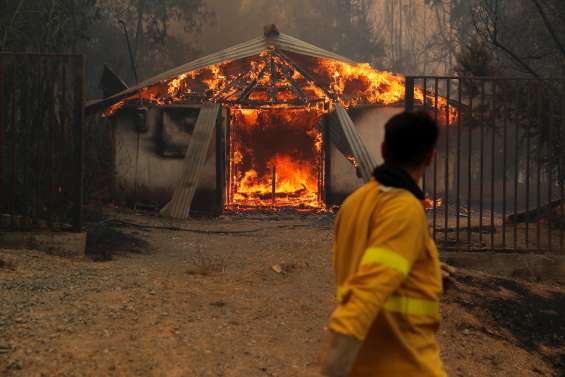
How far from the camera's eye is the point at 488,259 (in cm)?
835

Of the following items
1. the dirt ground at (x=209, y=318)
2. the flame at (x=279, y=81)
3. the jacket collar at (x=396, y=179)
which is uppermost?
the flame at (x=279, y=81)

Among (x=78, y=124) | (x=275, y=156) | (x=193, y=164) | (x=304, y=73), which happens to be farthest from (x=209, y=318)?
(x=275, y=156)

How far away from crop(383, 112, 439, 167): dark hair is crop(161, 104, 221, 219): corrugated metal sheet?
35.1 ft

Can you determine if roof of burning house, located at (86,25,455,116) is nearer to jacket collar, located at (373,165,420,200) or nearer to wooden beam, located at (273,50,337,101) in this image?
wooden beam, located at (273,50,337,101)

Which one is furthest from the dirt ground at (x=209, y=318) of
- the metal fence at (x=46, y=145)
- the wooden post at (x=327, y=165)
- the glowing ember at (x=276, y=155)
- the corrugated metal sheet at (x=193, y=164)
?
the glowing ember at (x=276, y=155)

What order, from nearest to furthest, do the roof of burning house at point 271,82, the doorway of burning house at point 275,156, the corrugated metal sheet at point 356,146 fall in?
1. the corrugated metal sheet at point 356,146
2. the roof of burning house at point 271,82
3. the doorway of burning house at point 275,156

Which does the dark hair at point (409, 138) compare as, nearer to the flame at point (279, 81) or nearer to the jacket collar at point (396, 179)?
the jacket collar at point (396, 179)

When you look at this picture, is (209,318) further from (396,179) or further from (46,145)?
(46,145)

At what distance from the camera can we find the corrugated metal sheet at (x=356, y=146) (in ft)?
43.7

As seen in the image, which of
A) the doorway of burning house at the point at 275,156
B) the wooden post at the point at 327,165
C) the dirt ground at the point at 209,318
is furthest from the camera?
the doorway of burning house at the point at 275,156

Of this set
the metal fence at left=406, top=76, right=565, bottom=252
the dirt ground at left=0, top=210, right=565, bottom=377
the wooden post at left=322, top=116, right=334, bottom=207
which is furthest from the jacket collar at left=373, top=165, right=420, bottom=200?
the wooden post at left=322, top=116, right=334, bottom=207

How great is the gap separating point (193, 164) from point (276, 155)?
593 centimetres

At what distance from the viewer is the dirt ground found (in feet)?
15.7

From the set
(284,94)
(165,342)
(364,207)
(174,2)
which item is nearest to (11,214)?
(165,342)
